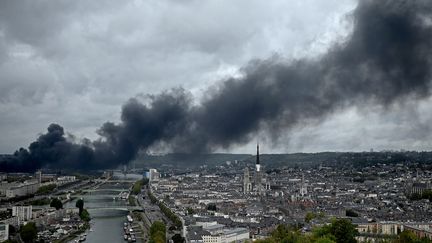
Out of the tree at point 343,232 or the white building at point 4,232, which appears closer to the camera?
the tree at point 343,232

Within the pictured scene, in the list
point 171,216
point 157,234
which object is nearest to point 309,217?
point 171,216

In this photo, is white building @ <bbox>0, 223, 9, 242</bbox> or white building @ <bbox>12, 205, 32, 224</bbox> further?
white building @ <bbox>12, 205, 32, 224</bbox>

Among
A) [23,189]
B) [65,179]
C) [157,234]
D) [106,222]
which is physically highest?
[65,179]

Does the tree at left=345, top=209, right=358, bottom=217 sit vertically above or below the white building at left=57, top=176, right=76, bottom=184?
below

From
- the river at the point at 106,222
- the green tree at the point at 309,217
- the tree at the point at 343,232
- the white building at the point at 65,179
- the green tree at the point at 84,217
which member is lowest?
the river at the point at 106,222

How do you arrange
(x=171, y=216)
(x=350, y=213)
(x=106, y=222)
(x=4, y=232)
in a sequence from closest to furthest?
(x=4, y=232) < (x=350, y=213) < (x=106, y=222) < (x=171, y=216)

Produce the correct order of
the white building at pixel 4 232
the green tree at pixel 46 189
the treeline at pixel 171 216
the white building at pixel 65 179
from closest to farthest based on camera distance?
the white building at pixel 4 232 < the treeline at pixel 171 216 < the green tree at pixel 46 189 < the white building at pixel 65 179

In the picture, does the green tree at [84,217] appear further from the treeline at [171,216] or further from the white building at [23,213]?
the treeline at [171,216]

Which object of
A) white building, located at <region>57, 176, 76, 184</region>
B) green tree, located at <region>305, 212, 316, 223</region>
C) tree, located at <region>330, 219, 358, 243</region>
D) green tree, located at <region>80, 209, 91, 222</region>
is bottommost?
green tree, located at <region>80, 209, 91, 222</region>

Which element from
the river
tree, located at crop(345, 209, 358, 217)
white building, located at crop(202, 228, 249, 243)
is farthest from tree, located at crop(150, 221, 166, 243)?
tree, located at crop(345, 209, 358, 217)

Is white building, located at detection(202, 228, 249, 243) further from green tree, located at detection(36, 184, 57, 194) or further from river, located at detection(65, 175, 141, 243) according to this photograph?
green tree, located at detection(36, 184, 57, 194)

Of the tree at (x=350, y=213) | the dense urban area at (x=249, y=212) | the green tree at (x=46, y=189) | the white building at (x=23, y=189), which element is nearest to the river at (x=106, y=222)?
the dense urban area at (x=249, y=212)

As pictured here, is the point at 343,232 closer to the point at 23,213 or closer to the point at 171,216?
the point at 171,216

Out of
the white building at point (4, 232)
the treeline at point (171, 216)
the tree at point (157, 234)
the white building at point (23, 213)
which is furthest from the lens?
the white building at point (23, 213)
